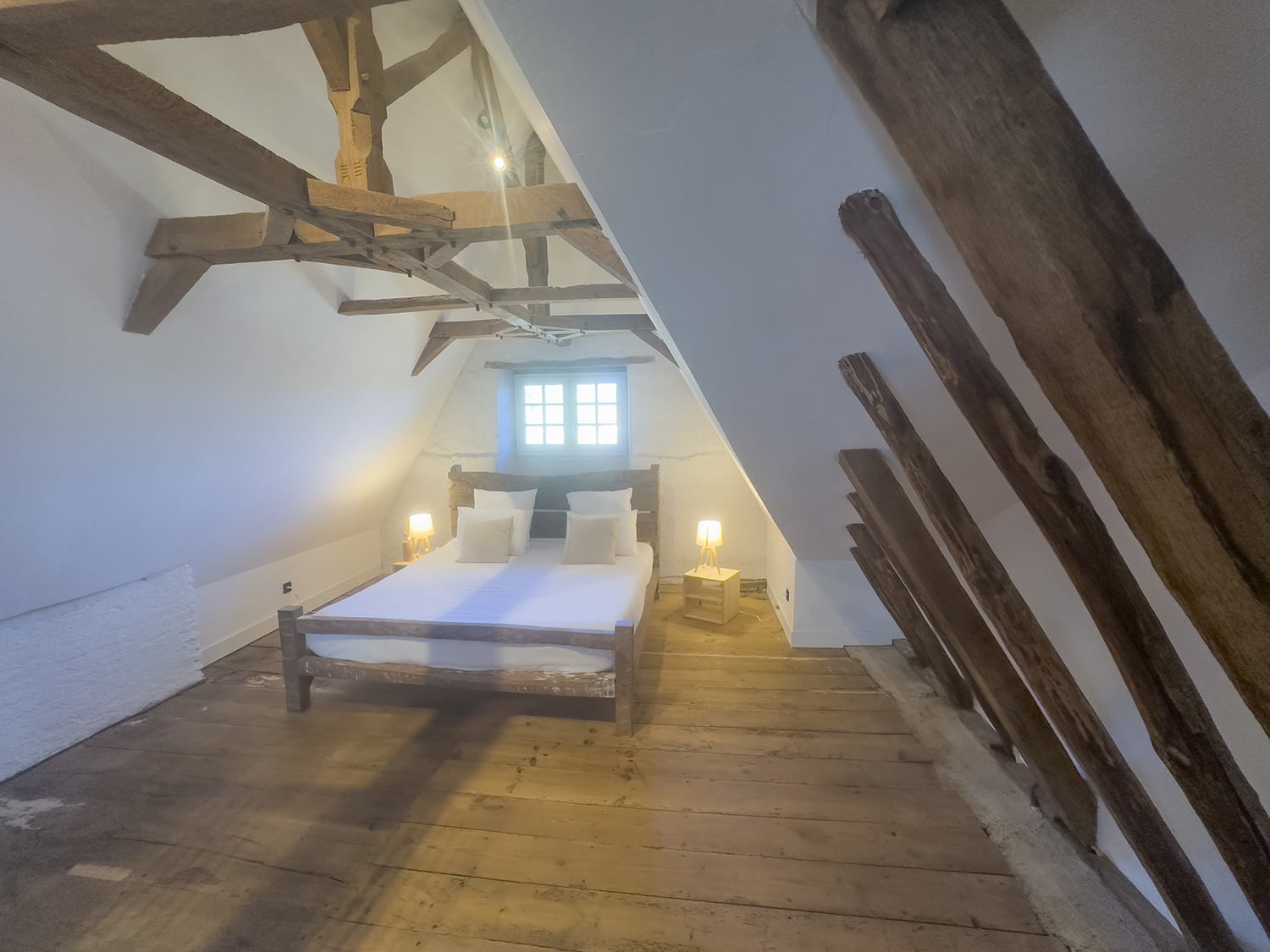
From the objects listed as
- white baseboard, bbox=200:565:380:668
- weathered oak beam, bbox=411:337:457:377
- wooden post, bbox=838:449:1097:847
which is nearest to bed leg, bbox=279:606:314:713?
white baseboard, bbox=200:565:380:668

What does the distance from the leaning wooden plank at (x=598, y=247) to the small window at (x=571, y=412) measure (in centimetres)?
256

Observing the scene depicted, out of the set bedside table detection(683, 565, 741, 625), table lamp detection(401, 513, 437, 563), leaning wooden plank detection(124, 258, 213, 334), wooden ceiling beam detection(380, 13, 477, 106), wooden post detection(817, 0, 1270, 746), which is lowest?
bedside table detection(683, 565, 741, 625)

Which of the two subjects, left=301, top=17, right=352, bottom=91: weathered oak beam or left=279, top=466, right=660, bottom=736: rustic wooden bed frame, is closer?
left=301, top=17, right=352, bottom=91: weathered oak beam

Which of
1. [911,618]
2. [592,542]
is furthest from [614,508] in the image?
[911,618]

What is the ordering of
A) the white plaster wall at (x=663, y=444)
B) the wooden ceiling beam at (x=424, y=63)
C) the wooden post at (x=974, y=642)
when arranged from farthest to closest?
the white plaster wall at (x=663, y=444)
the wooden ceiling beam at (x=424, y=63)
the wooden post at (x=974, y=642)

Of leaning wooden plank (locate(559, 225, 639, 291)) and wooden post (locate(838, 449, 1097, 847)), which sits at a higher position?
leaning wooden plank (locate(559, 225, 639, 291))

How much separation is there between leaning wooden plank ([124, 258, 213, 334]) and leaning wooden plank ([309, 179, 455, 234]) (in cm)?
73

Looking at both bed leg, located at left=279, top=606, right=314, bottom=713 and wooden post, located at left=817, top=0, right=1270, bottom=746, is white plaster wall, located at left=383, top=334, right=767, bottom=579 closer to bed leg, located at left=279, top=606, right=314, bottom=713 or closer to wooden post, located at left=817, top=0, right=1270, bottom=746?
bed leg, located at left=279, top=606, right=314, bottom=713

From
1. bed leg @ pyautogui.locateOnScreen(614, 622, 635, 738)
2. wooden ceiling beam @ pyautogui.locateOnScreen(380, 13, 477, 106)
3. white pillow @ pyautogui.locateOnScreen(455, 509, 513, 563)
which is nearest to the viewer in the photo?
wooden ceiling beam @ pyautogui.locateOnScreen(380, 13, 477, 106)

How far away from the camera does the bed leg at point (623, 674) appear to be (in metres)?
2.48

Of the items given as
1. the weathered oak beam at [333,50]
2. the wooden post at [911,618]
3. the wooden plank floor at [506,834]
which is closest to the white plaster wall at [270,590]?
the wooden plank floor at [506,834]

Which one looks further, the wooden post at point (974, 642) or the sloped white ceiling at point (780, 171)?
the wooden post at point (974, 642)

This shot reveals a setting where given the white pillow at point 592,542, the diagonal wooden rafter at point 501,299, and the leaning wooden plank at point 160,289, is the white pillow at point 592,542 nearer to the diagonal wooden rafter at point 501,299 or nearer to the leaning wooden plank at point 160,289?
the diagonal wooden rafter at point 501,299

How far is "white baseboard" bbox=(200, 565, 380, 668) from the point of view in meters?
3.38
